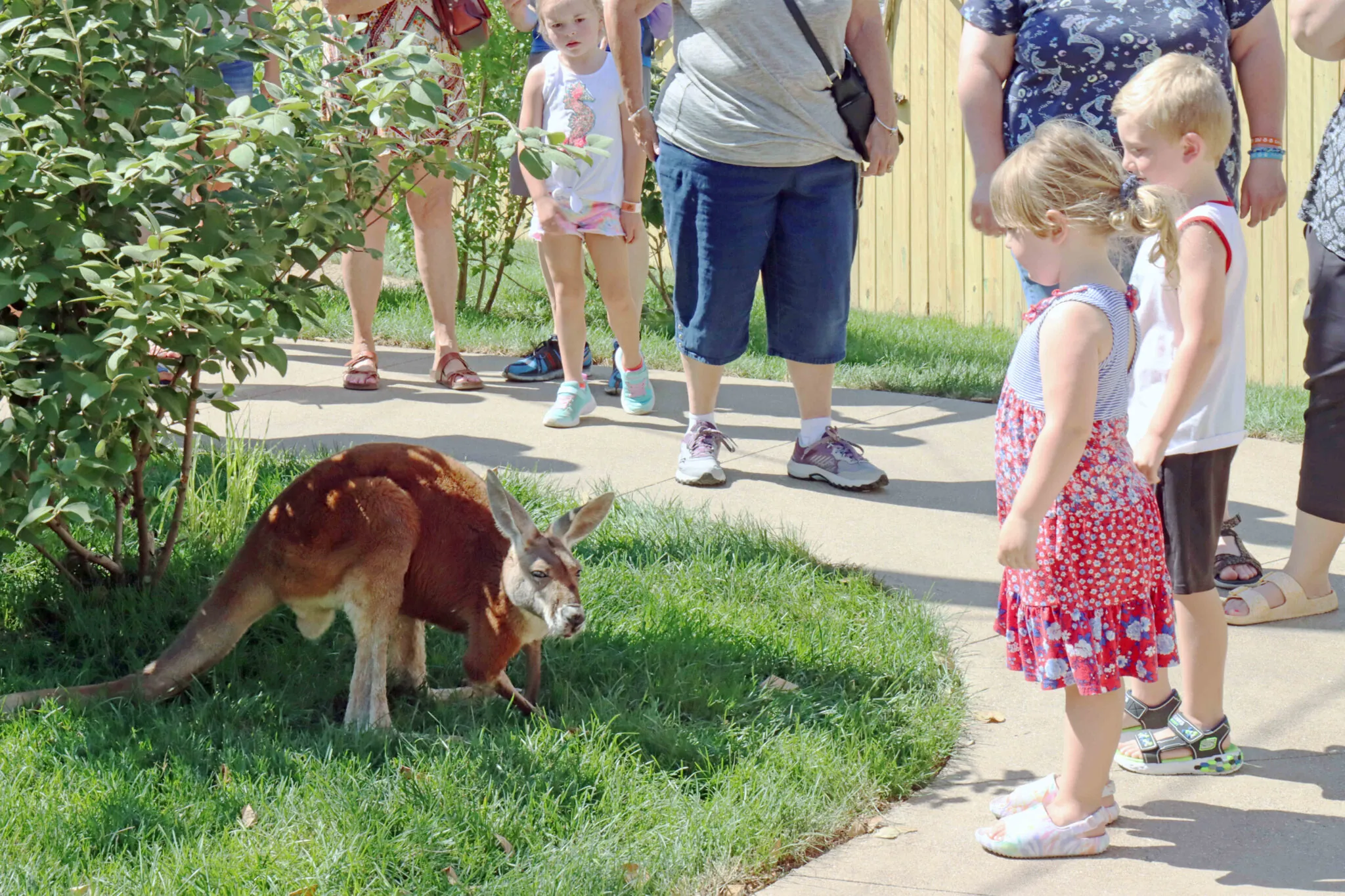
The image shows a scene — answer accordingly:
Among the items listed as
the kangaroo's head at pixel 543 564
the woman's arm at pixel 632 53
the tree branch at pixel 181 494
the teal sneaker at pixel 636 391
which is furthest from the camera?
the teal sneaker at pixel 636 391

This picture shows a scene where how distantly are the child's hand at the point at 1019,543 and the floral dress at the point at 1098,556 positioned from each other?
8 centimetres

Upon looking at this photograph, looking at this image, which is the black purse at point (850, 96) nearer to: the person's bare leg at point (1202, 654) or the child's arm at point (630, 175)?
the child's arm at point (630, 175)

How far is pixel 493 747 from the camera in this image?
325cm

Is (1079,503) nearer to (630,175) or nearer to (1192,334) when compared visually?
(1192,334)

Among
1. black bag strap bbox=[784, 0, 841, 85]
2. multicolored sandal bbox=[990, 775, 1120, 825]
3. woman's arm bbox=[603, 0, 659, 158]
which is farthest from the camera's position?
woman's arm bbox=[603, 0, 659, 158]

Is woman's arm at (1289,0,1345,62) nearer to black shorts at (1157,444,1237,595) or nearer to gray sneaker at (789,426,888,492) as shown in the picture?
black shorts at (1157,444,1237,595)

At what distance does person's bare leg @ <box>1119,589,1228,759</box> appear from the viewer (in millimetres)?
3348

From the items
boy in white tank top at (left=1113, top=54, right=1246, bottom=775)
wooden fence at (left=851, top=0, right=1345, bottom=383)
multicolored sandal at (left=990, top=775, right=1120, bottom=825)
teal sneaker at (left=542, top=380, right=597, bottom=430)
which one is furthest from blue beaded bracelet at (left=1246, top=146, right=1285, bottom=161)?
wooden fence at (left=851, top=0, right=1345, bottom=383)

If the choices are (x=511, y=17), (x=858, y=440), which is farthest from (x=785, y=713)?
(x=511, y=17)

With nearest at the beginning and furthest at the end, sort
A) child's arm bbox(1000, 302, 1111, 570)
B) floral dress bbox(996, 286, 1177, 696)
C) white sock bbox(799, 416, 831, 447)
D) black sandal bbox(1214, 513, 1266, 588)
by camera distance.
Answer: child's arm bbox(1000, 302, 1111, 570), floral dress bbox(996, 286, 1177, 696), black sandal bbox(1214, 513, 1266, 588), white sock bbox(799, 416, 831, 447)

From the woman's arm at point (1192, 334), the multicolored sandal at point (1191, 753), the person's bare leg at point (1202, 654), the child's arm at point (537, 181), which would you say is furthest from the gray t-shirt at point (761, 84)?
the multicolored sandal at point (1191, 753)

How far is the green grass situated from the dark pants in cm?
118

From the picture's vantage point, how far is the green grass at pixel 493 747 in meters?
2.84

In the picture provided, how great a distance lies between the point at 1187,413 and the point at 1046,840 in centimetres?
104
